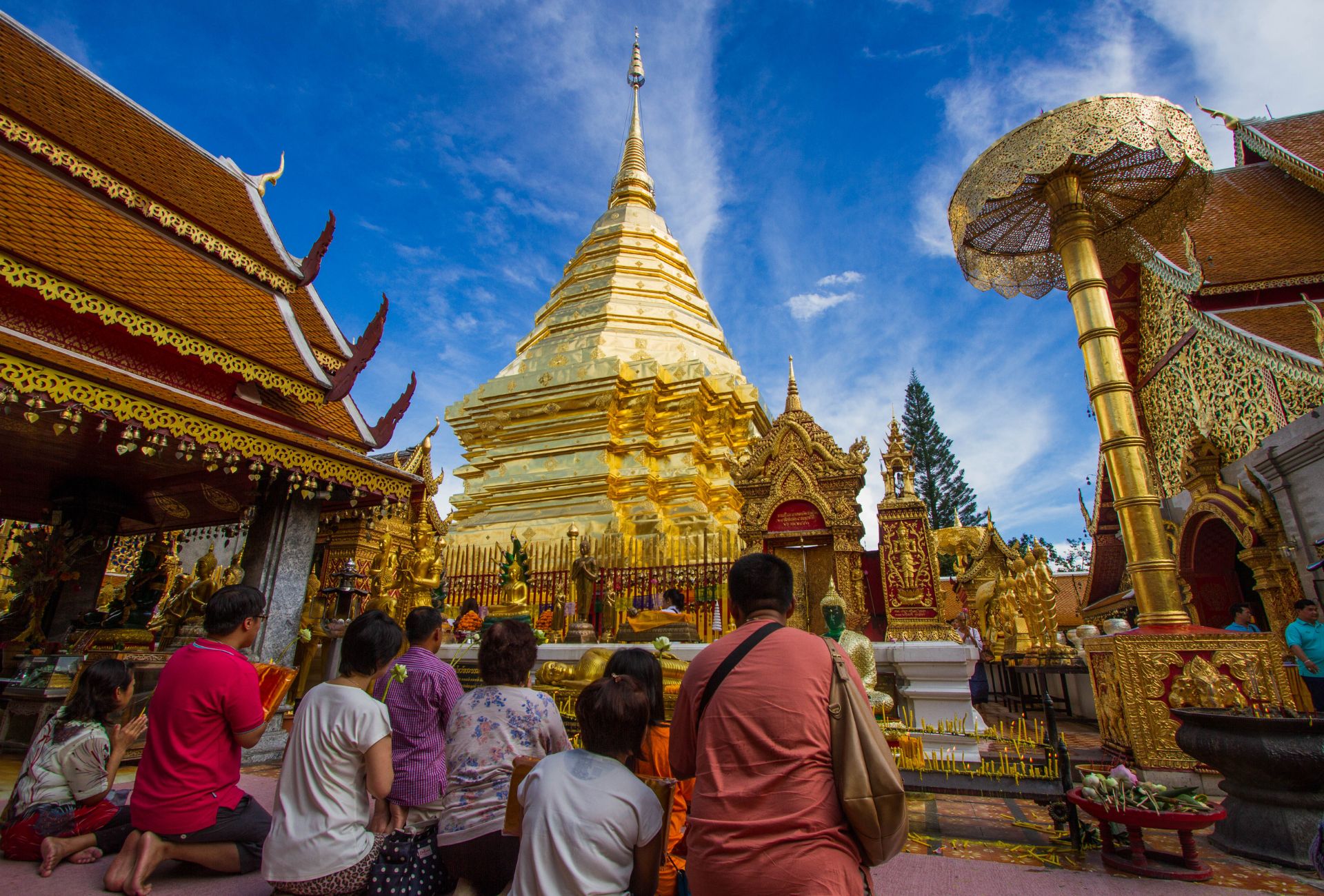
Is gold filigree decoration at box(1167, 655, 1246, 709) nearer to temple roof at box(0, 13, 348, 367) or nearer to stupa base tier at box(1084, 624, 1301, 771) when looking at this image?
stupa base tier at box(1084, 624, 1301, 771)

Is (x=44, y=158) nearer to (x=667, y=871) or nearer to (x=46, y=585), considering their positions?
(x=46, y=585)

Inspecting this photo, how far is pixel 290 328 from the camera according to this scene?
6.59 m

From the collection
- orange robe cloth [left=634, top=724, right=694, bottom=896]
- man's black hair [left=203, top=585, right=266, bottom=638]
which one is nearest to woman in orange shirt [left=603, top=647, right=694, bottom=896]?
orange robe cloth [left=634, top=724, right=694, bottom=896]

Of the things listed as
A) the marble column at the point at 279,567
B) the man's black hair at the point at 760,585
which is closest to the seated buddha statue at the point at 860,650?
the man's black hair at the point at 760,585

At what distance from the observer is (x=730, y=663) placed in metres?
1.78

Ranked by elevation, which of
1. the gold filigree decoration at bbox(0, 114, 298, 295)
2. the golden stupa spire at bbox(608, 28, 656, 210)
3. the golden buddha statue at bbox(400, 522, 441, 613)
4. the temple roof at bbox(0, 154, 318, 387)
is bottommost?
the golden buddha statue at bbox(400, 522, 441, 613)

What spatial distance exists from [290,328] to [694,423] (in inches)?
293

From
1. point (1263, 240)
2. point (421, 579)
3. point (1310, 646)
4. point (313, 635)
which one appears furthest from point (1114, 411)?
Answer: point (313, 635)

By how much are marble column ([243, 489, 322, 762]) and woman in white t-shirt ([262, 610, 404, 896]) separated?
12.1ft

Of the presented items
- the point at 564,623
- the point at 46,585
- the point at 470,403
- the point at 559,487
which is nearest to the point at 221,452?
the point at 46,585

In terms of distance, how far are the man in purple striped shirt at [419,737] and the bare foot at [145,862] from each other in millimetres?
925

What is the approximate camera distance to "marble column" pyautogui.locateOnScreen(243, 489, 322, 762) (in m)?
5.61

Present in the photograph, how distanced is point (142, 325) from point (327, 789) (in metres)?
4.31

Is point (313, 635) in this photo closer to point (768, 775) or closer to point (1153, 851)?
point (768, 775)
